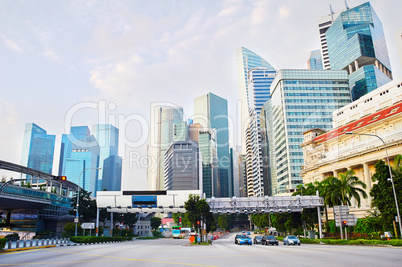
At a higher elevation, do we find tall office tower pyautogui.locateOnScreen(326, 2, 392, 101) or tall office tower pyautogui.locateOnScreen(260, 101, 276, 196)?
tall office tower pyautogui.locateOnScreen(326, 2, 392, 101)

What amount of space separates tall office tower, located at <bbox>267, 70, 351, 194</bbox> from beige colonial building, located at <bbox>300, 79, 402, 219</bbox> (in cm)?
3840

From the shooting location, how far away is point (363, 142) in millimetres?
65312

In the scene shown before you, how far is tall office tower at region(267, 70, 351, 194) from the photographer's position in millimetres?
138250

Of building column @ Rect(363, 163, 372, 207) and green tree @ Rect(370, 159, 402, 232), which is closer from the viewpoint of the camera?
green tree @ Rect(370, 159, 402, 232)

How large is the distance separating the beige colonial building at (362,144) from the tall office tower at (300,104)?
126ft

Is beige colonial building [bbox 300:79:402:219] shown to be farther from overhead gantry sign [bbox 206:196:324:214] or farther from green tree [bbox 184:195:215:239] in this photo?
green tree [bbox 184:195:215:239]

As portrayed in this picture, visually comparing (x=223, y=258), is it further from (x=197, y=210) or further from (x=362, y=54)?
(x=362, y=54)

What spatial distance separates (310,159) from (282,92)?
2390 inches

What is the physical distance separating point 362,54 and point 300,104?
63.3 meters

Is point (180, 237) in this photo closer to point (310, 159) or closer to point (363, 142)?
point (310, 159)

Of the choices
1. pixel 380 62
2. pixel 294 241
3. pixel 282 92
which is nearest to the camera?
pixel 294 241

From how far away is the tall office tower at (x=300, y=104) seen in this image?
454ft

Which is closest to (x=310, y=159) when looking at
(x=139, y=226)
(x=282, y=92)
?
(x=282, y=92)

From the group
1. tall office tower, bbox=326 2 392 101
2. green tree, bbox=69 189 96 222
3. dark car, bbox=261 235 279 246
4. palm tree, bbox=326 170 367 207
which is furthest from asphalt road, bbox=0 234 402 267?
tall office tower, bbox=326 2 392 101
